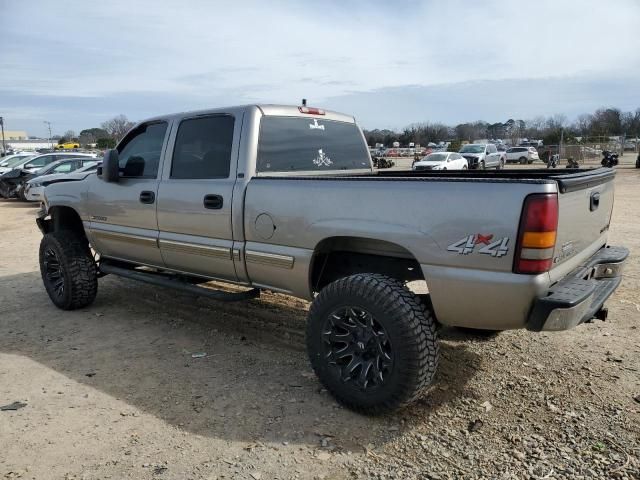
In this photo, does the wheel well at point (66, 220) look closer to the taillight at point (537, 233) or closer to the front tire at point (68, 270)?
the front tire at point (68, 270)

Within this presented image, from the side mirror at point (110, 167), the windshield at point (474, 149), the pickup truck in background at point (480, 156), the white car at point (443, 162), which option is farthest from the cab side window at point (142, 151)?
the windshield at point (474, 149)

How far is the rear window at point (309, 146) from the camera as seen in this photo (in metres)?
4.16

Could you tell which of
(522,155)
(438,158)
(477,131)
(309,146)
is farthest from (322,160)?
(477,131)

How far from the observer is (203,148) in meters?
4.34

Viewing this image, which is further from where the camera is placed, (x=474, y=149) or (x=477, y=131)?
(x=477, y=131)

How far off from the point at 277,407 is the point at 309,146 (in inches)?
87.2

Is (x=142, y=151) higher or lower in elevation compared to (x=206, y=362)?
higher

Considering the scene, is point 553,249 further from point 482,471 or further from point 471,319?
point 482,471

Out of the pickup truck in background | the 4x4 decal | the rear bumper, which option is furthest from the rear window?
the pickup truck in background

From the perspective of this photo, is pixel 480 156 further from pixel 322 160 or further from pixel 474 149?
pixel 322 160

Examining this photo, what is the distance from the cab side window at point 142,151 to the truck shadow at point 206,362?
146 centimetres

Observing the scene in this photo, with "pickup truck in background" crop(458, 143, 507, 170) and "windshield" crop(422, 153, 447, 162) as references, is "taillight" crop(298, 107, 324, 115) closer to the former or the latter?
"windshield" crop(422, 153, 447, 162)

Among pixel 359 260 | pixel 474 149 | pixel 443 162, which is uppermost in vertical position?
pixel 359 260

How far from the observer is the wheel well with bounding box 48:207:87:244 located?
5.78 meters
